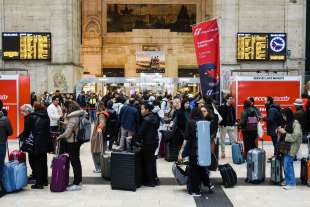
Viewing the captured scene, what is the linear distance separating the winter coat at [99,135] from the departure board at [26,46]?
1686 centimetres

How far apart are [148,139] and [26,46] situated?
18604 mm

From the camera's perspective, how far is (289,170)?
968cm

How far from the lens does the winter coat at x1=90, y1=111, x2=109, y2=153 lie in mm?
10727

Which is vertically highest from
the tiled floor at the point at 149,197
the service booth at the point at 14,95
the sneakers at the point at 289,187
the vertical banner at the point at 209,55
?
the vertical banner at the point at 209,55

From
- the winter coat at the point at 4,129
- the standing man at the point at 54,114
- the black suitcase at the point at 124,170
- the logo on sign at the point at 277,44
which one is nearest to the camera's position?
the winter coat at the point at 4,129

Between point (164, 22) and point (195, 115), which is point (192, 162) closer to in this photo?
point (195, 115)

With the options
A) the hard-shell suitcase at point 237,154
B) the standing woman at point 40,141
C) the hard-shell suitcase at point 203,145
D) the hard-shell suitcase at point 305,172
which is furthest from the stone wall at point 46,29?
the hard-shell suitcase at point 203,145

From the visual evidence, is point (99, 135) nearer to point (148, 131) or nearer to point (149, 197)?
point (148, 131)

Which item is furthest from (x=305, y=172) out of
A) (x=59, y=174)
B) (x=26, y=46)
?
(x=26, y=46)

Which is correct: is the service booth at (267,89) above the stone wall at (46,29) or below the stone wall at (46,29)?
below

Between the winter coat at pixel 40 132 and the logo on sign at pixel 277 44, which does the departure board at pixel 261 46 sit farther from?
the winter coat at pixel 40 132

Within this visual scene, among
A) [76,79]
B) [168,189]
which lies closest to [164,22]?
[76,79]

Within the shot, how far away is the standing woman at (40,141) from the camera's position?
926 centimetres

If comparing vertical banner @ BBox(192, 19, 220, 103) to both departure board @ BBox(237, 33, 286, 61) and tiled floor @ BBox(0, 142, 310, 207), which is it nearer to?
tiled floor @ BBox(0, 142, 310, 207)
